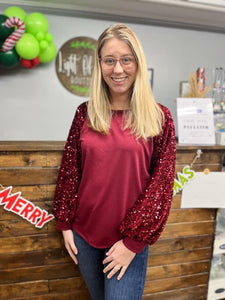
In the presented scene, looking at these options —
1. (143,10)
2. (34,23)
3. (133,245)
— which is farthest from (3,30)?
(133,245)

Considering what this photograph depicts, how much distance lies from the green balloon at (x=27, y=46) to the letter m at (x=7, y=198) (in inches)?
39.7

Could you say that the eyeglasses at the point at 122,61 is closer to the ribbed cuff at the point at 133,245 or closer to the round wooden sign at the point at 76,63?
the ribbed cuff at the point at 133,245

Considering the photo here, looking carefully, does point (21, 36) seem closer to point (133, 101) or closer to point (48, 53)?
point (48, 53)

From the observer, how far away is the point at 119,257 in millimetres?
1000

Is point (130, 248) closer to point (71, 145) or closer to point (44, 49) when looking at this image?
point (71, 145)

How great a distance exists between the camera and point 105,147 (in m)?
1.00

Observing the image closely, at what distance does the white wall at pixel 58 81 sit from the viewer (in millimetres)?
2107

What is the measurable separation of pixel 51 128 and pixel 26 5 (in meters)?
1.01

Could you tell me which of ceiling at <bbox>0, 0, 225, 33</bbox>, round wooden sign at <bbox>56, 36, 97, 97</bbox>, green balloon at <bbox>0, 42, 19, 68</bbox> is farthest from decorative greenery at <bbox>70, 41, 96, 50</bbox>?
green balloon at <bbox>0, 42, 19, 68</bbox>

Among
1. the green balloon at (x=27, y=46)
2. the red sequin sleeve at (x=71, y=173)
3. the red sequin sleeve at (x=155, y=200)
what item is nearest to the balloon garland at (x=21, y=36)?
the green balloon at (x=27, y=46)

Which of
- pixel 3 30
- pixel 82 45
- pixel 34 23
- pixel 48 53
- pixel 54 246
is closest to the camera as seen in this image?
pixel 54 246

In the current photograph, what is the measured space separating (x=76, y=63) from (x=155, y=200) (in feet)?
5.29

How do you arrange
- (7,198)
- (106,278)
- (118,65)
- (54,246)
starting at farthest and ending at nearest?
(54,246) < (7,198) < (106,278) < (118,65)

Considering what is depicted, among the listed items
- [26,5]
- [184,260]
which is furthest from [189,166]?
[26,5]
